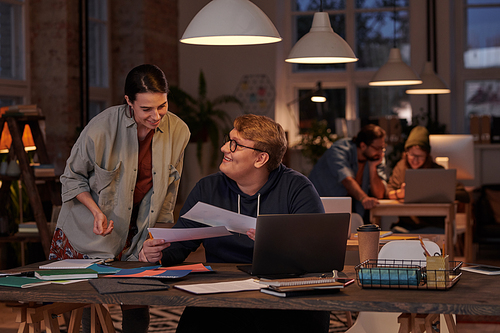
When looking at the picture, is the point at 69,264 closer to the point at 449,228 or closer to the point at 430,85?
the point at 449,228

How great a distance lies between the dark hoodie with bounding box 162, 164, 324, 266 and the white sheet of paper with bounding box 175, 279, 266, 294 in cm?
43

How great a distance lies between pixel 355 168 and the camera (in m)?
4.76

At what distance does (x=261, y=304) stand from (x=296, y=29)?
686 centimetres

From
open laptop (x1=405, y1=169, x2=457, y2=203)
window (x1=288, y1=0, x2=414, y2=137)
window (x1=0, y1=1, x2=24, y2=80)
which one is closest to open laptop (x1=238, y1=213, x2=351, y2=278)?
open laptop (x1=405, y1=169, x2=457, y2=203)

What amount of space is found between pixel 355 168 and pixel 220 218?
281cm

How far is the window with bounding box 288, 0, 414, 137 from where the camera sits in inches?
313

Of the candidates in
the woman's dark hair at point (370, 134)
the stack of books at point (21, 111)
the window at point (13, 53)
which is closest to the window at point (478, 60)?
the woman's dark hair at point (370, 134)

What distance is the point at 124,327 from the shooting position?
8.35ft

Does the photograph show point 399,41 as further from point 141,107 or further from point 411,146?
point 141,107

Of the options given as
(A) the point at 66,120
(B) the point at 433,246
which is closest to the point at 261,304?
(B) the point at 433,246

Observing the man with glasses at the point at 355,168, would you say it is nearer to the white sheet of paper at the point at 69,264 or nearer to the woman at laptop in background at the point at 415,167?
the woman at laptop in background at the point at 415,167

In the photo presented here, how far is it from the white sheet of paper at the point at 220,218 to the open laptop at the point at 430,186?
2614 millimetres

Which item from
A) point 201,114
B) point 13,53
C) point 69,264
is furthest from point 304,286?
point 201,114

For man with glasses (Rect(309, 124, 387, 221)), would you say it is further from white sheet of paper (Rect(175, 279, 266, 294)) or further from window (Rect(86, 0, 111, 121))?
window (Rect(86, 0, 111, 121))
